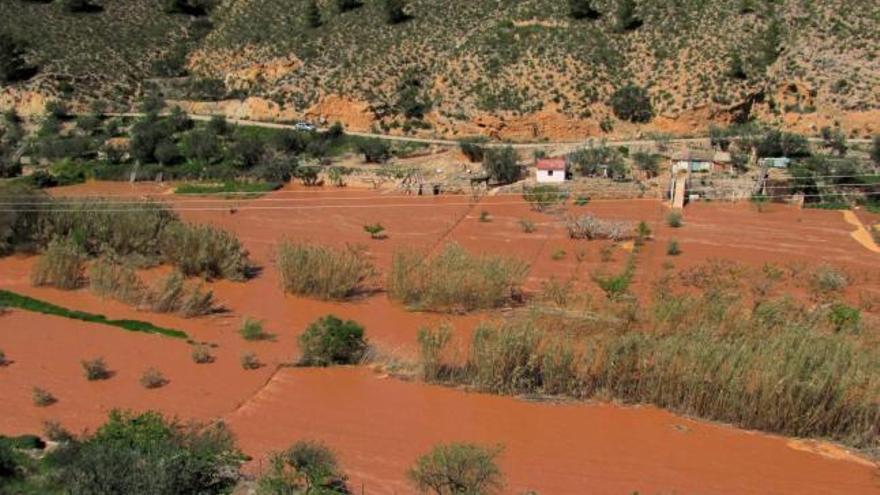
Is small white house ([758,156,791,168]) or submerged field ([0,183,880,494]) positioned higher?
small white house ([758,156,791,168])

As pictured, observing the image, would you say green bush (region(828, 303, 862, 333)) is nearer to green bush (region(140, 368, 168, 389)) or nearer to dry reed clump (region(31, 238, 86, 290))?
green bush (region(140, 368, 168, 389))

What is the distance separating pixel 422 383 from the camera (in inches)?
880

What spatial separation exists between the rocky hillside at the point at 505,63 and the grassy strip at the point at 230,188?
11.5 meters

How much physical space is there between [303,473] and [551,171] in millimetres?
37558

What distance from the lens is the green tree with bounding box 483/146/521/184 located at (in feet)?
171

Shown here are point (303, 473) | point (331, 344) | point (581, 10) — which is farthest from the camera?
point (581, 10)

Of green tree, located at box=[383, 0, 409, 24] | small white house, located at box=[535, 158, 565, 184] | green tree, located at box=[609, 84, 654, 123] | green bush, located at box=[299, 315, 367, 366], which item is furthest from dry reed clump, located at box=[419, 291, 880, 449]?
green tree, located at box=[383, 0, 409, 24]

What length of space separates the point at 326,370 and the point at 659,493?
942 cm

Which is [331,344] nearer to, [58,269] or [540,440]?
[540,440]

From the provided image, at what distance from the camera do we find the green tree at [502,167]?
2057 inches

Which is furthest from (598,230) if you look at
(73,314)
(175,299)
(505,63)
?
(505,63)

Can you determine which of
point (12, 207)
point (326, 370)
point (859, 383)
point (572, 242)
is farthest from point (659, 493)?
point (12, 207)

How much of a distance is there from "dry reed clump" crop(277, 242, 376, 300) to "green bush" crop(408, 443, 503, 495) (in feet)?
49.6

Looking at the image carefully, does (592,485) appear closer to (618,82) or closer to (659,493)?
(659,493)
